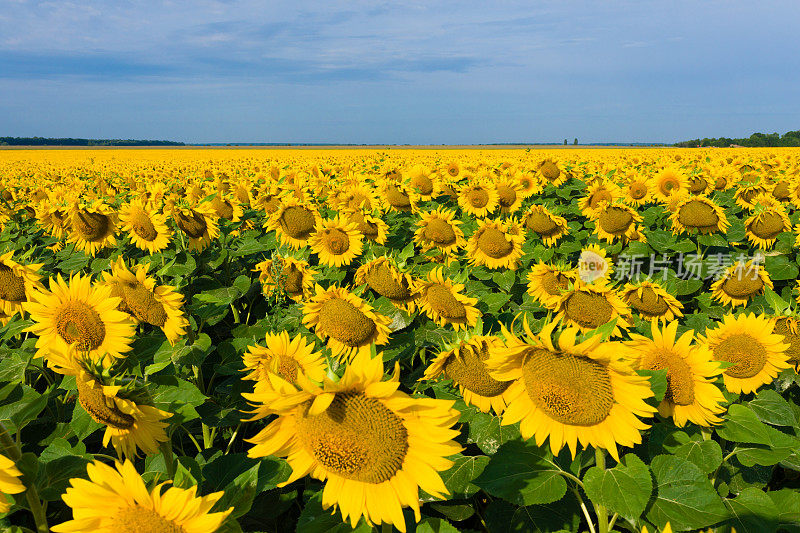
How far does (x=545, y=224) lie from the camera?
6004 mm

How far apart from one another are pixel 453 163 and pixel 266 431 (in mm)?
9711

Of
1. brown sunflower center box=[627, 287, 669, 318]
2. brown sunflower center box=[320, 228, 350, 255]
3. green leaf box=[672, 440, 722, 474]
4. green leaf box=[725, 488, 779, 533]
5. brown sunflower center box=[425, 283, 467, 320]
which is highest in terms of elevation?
brown sunflower center box=[320, 228, 350, 255]

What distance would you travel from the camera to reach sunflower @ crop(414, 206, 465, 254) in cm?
532

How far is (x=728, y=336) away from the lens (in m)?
2.73

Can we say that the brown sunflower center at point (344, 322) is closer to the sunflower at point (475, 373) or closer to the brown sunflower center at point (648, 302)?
the sunflower at point (475, 373)

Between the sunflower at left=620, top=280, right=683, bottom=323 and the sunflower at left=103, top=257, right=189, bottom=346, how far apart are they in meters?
3.41

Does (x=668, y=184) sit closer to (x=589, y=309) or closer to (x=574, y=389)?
(x=589, y=309)

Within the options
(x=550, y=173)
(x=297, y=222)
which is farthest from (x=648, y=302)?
(x=550, y=173)

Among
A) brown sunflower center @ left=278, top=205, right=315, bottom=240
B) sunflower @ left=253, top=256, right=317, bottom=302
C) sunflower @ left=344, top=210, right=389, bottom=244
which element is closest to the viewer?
sunflower @ left=253, top=256, right=317, bottom=302

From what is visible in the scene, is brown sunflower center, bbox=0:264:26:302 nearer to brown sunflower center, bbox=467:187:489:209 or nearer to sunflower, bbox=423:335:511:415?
sunflower, bbox=423:335:511:415

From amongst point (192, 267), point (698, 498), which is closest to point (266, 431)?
point (698, 498)

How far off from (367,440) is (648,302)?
11.1ft

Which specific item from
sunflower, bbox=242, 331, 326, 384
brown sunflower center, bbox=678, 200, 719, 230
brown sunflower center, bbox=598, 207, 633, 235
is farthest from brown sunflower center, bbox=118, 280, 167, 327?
brown sunflower center, bbox=678, 200, 719, 230

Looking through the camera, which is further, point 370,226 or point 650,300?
point 370,226
